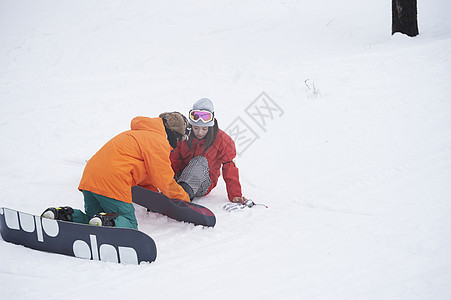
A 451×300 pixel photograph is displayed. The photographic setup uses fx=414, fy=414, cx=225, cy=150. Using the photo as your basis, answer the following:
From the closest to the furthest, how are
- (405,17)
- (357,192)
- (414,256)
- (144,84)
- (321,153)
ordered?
1. (414,256)
2. (357,192)
3. (321,153)
4. (144,84)
5. (405,17)

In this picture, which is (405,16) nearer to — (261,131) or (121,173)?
(261,131)

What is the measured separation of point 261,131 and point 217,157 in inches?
70.4

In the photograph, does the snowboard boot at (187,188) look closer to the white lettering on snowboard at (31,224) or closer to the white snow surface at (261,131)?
the white snow surface at (261,131)

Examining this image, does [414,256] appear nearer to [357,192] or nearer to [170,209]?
A: [357,192]

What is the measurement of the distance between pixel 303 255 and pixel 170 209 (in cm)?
122

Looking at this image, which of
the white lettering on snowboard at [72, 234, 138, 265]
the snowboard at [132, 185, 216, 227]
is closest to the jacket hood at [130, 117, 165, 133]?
the snowboard at [132, 185, 216, 227]

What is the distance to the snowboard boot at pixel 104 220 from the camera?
296 cm

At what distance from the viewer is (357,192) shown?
4086mm

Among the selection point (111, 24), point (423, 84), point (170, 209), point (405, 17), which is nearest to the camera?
point (170, 209)

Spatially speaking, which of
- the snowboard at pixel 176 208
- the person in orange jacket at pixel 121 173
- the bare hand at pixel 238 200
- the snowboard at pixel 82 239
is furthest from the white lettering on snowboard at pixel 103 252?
the bare hand at pixel 238 200

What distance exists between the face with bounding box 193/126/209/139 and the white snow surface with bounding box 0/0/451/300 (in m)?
0.67

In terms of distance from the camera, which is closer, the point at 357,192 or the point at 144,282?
the point at 144,282

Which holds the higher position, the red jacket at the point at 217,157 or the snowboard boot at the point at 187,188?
the red jacket at the point at 217,157

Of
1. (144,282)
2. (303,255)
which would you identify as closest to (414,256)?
(303,255)
